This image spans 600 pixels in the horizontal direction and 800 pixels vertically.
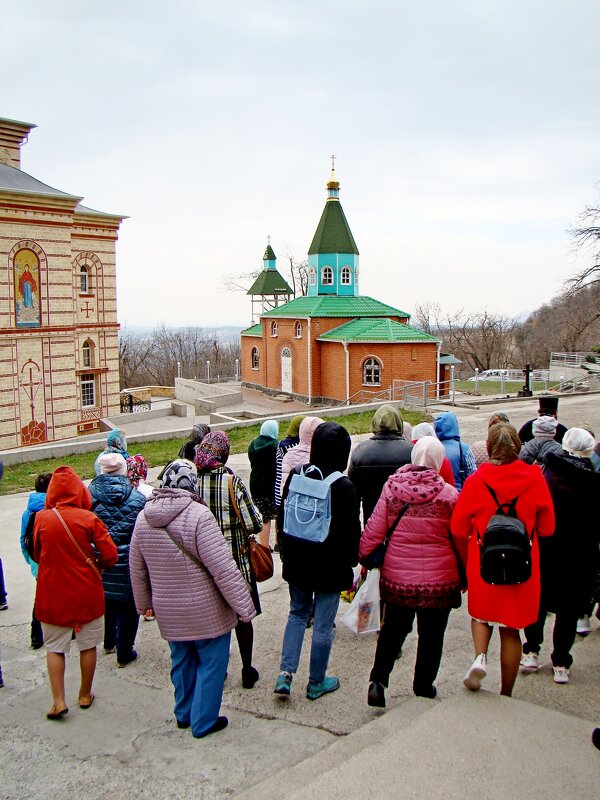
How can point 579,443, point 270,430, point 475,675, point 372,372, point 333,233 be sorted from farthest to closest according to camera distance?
point 333,233, point 372,372, point 270,430, point 579,443, point 475,675

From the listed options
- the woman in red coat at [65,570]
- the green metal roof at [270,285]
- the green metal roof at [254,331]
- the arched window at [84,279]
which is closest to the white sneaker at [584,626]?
the woman in red coat at [65,570]

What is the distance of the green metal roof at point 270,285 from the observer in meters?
45.6

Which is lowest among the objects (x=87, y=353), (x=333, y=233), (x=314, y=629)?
(x=314, y=629)

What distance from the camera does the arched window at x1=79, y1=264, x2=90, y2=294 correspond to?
95.2 ft

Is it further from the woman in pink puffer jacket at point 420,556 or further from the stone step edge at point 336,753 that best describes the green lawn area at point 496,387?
the stone step edge at point 336,753

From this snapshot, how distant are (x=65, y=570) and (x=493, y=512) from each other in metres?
→ 2.75

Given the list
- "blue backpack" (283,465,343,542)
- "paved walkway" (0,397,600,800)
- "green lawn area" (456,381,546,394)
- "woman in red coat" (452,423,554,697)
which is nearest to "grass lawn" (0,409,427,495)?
"paved walkway" (0,397,600,800)

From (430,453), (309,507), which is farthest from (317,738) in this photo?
(430,453)

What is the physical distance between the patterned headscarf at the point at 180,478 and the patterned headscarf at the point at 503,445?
1.80m

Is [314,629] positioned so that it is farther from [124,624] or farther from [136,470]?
[136,470]

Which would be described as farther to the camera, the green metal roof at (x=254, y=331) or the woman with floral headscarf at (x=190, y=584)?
the green metal roof at (x=254, y=331)

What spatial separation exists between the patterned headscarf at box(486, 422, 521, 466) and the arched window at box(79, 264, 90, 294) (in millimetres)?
27185

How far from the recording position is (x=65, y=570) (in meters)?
4.64

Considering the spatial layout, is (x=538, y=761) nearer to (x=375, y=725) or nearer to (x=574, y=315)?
(x=375, y=725)
